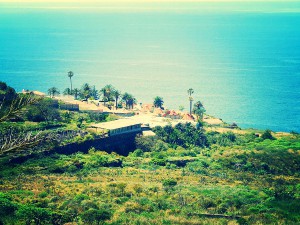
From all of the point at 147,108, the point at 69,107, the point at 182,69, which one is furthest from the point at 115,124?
the point at 182,69

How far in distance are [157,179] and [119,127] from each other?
15344mm

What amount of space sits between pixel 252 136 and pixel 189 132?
7088mm

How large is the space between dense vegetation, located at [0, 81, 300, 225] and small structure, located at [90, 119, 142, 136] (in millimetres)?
1903

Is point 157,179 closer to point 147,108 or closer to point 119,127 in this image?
point 119,127

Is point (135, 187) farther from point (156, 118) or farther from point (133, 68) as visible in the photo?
point (133, 68)

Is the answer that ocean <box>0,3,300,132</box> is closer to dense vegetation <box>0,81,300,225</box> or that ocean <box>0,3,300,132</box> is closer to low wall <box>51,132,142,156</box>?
dense vegetation <box>0,81,300,225</box>

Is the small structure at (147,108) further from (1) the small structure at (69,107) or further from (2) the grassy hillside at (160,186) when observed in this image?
(2) the grassy hillside at (160,186)

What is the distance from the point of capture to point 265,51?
6166 inches

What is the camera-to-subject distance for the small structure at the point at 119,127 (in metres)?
51.9

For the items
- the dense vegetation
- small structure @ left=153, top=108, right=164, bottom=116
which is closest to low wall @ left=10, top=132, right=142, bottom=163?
the dense vegetation

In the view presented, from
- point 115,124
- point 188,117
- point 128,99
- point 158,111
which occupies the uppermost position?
point 128,99

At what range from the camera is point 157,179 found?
3806cm

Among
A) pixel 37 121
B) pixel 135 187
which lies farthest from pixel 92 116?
pixel 135 187

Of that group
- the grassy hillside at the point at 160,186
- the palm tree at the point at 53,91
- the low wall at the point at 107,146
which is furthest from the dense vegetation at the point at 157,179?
the palm tree at the point at 53,91
